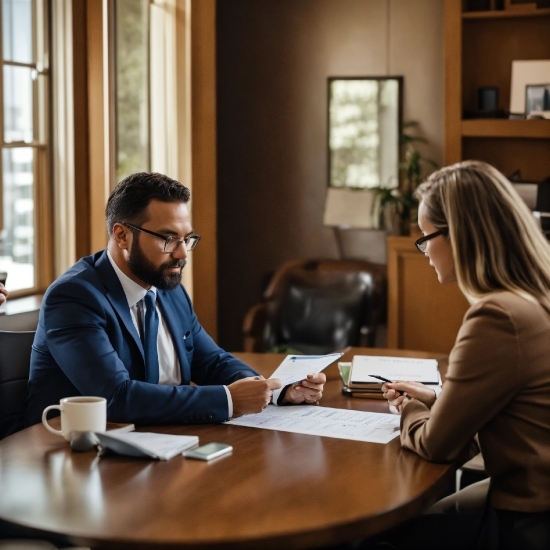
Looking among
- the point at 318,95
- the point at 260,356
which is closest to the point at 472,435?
the point at 260,356

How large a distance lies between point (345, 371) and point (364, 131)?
2.90 metres

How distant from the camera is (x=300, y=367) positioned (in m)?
2.37

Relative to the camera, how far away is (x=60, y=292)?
2.32 meters

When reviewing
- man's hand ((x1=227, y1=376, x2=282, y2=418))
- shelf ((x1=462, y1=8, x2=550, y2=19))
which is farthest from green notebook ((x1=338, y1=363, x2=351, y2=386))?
shelf ((x1=462, y1=8, x2=550, y2=19))

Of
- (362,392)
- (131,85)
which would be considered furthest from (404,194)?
(362,392)

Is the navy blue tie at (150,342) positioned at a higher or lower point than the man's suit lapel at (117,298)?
lower

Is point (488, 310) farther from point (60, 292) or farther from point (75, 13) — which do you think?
point (75, 13)

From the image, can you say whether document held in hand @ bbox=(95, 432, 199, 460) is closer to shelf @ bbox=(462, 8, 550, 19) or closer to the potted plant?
the potted plant

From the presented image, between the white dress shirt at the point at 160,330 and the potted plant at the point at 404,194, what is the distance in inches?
99.5

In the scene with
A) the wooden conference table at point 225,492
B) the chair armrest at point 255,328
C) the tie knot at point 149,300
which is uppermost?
the tie knot at point 149,300

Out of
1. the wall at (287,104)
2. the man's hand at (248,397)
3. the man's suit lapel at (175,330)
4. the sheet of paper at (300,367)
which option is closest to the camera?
the man's hand at (248,397)

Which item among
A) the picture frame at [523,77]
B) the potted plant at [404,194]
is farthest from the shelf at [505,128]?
the potted plant at [404,194]

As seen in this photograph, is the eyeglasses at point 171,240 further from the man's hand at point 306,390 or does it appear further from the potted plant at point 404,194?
the potted plant at point 404,194

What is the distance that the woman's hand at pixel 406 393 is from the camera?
7.16ft
